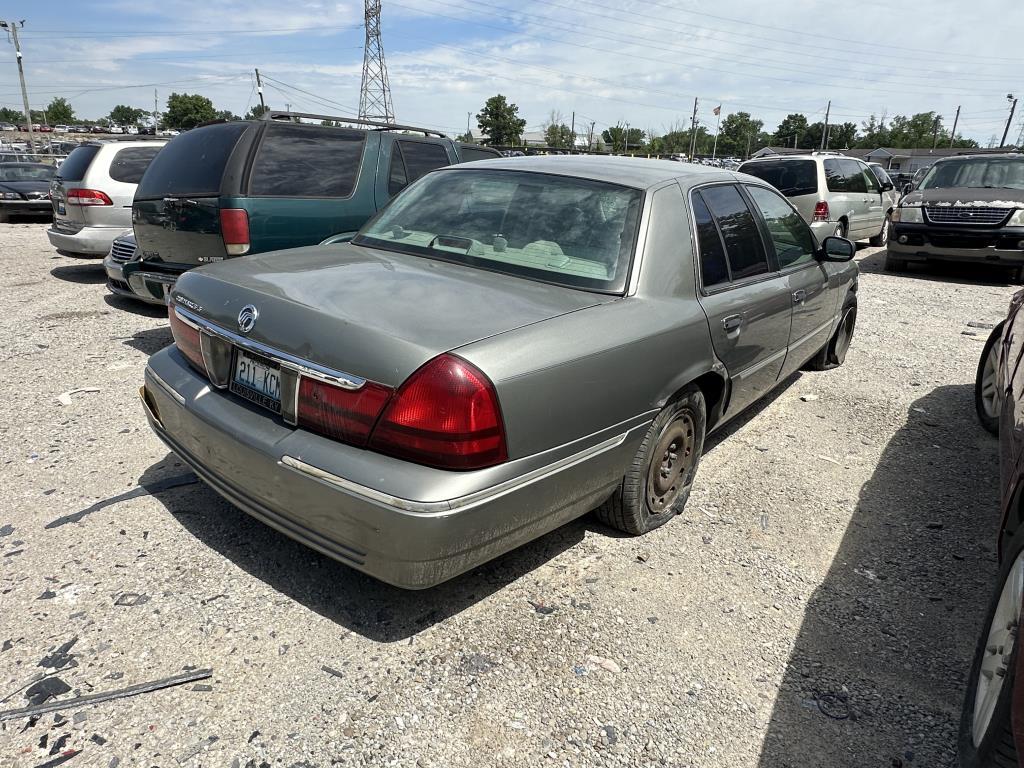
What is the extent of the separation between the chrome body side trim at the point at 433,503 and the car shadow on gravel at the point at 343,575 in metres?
0.64

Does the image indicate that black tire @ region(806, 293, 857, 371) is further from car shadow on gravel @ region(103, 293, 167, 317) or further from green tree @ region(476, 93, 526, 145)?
green tree @ region(476, 93, 526, 145)

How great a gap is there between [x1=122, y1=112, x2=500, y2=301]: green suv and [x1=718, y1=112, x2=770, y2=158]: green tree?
111360 mm

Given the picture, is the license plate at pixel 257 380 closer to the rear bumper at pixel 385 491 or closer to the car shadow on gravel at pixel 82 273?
the rear bumper at pixel 385 491

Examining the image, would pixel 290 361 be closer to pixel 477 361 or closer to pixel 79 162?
pixel 477 361

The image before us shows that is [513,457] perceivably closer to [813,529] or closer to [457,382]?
[457,382]

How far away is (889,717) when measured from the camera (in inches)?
87.4

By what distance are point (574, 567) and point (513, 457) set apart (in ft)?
2.99

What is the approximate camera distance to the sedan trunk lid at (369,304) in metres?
2.21

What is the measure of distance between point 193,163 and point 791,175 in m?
9.18

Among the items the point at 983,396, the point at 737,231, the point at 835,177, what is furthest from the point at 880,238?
the point at 737,231

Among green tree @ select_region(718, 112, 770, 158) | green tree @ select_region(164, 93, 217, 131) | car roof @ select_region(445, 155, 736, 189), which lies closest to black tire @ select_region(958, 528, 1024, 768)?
car roof @ select_region(445, 155, 736, 189)

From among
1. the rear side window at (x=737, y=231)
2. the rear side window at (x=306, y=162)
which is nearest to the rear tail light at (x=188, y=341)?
the rear side window at (x=737, y=231)

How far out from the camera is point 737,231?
3652 mm

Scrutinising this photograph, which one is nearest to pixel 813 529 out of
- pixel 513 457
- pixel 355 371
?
pixel 513 457
